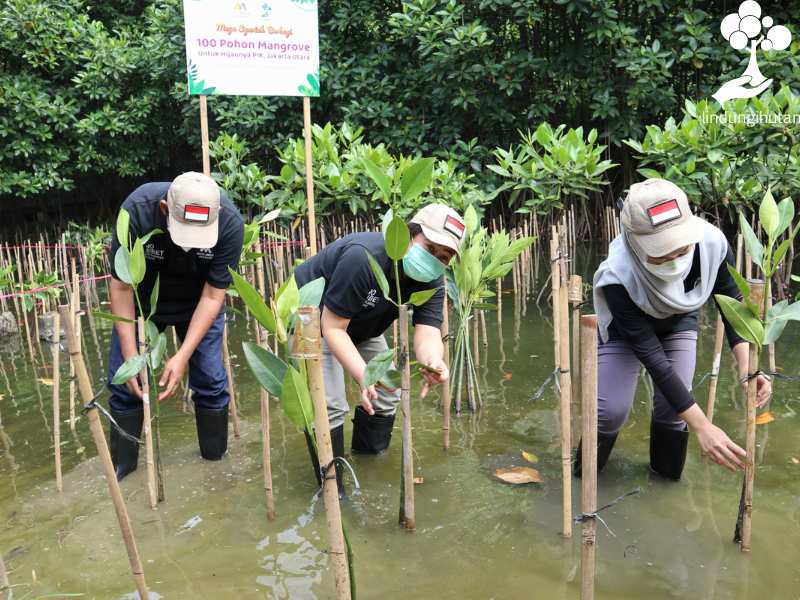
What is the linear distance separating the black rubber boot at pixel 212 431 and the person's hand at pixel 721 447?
6.90ft

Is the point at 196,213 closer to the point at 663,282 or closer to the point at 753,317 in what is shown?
the point at 663,282

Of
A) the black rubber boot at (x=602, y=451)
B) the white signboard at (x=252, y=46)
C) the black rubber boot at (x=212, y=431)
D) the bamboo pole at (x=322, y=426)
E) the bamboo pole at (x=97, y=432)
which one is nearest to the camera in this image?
the bamboo pole at (x=322, y=426)

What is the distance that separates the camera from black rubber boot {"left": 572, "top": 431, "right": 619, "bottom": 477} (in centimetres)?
289

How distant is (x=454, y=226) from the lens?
2.39 m

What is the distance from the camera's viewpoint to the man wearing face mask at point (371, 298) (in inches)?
93.6

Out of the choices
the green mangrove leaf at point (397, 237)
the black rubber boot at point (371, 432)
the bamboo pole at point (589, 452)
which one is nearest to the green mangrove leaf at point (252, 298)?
the green mangrove leaf at point (397, 237)

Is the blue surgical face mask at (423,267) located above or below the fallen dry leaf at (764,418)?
above

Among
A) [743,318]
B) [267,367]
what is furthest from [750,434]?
[267,367]

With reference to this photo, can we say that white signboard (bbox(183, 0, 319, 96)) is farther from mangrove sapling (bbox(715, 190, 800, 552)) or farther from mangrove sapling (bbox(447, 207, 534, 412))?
mangrove sapling (bbox(715, 190, 800, 552))

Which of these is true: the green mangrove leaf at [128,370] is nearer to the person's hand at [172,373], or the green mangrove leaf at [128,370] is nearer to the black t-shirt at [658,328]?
the person's hand at [172,373]

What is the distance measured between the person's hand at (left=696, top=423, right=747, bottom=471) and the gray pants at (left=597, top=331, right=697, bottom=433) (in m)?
0.50

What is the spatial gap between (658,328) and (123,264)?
2148mm

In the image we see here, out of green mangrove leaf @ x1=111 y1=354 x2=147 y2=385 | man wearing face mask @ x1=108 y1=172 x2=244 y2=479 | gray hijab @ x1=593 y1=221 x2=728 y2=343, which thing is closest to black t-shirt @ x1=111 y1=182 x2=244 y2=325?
man wearing face mask @ x1=108 y1=172 x2=244 y2=479

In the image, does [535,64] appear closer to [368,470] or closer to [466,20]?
[466,20]
